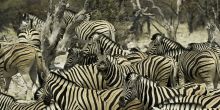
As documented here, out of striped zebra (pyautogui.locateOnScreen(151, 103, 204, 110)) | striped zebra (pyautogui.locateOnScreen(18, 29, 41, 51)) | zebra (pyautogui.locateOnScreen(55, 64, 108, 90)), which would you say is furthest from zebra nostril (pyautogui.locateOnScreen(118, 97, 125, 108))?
striped zebra (pyautogui.locateOnScreen(18, 29, 41, 51))

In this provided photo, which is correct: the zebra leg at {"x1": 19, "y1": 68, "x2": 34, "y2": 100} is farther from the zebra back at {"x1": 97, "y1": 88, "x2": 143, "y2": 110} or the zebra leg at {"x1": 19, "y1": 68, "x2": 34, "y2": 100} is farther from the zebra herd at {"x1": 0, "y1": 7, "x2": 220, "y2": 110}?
the zebra back at {"x1": 97, "y1": 88, "x2": 143, "y2": 110}

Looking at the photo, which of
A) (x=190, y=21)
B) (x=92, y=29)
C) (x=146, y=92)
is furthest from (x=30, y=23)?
(x=190, y=21)

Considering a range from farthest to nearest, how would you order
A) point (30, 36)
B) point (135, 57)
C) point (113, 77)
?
point (30, 36)
point (135, 57)
point (113, 77)

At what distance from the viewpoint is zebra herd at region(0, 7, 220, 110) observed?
724cm

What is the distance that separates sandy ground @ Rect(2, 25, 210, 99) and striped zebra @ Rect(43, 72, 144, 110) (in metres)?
3.69

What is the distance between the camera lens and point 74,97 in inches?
293

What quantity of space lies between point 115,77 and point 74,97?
1.45 m

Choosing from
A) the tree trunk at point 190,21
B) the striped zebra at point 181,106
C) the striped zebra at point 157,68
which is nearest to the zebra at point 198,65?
the striped zebra at point 157,68

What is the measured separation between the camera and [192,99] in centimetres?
647

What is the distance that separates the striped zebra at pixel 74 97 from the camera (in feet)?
24.0

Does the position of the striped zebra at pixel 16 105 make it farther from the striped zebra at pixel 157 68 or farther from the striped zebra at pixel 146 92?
the striped zebra at pixel 157 68

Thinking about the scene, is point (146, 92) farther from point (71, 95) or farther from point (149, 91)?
point (71, 95)

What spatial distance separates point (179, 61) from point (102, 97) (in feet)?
13.3

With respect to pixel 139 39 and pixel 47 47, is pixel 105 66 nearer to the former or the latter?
pixel 47 47
